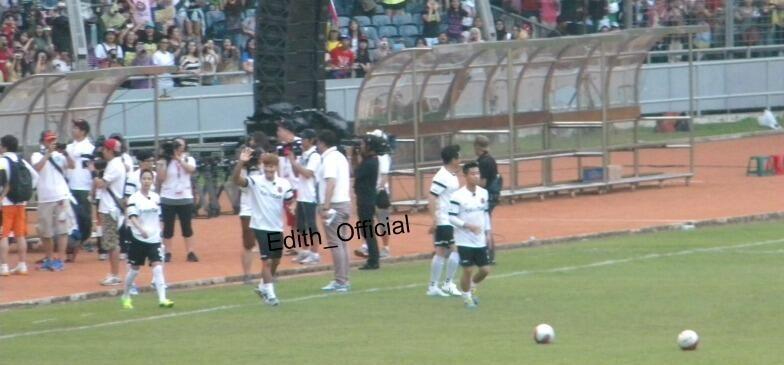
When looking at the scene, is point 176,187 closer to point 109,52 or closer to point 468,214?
point 468,214

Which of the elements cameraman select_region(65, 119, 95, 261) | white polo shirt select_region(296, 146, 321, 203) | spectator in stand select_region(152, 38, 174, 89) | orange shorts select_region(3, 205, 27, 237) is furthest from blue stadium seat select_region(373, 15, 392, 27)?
orange shorts select_region(3, 205, 27, 237)

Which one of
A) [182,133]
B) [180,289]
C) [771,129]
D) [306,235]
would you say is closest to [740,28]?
[771,129]

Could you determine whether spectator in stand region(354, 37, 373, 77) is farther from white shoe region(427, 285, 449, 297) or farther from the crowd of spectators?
white shoe region(427, 285, 449, 297)

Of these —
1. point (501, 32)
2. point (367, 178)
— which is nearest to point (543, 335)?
point (367, 178)

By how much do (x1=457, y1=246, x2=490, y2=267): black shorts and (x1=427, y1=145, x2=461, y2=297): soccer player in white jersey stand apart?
76 centimetres

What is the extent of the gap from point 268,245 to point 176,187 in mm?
4975

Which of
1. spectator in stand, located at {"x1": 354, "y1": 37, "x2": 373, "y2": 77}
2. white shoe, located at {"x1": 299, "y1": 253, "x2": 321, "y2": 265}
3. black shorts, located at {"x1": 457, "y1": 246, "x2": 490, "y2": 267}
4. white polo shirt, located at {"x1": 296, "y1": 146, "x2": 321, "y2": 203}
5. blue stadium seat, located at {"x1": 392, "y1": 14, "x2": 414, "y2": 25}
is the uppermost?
blue stadium seat, located at {"x1": 392, "y1": 14, "x2": 414, "y2": 25}

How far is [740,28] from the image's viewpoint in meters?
46.4

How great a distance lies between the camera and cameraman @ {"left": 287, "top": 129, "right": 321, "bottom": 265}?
21.5 meters

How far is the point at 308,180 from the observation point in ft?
71.9

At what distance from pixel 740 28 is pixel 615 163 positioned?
14606 mm

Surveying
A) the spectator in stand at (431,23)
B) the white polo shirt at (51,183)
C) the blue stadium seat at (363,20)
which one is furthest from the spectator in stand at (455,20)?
the white polo shirt at (51,183)

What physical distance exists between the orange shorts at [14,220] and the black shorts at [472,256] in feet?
22.9

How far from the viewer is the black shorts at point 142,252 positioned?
18297mm
